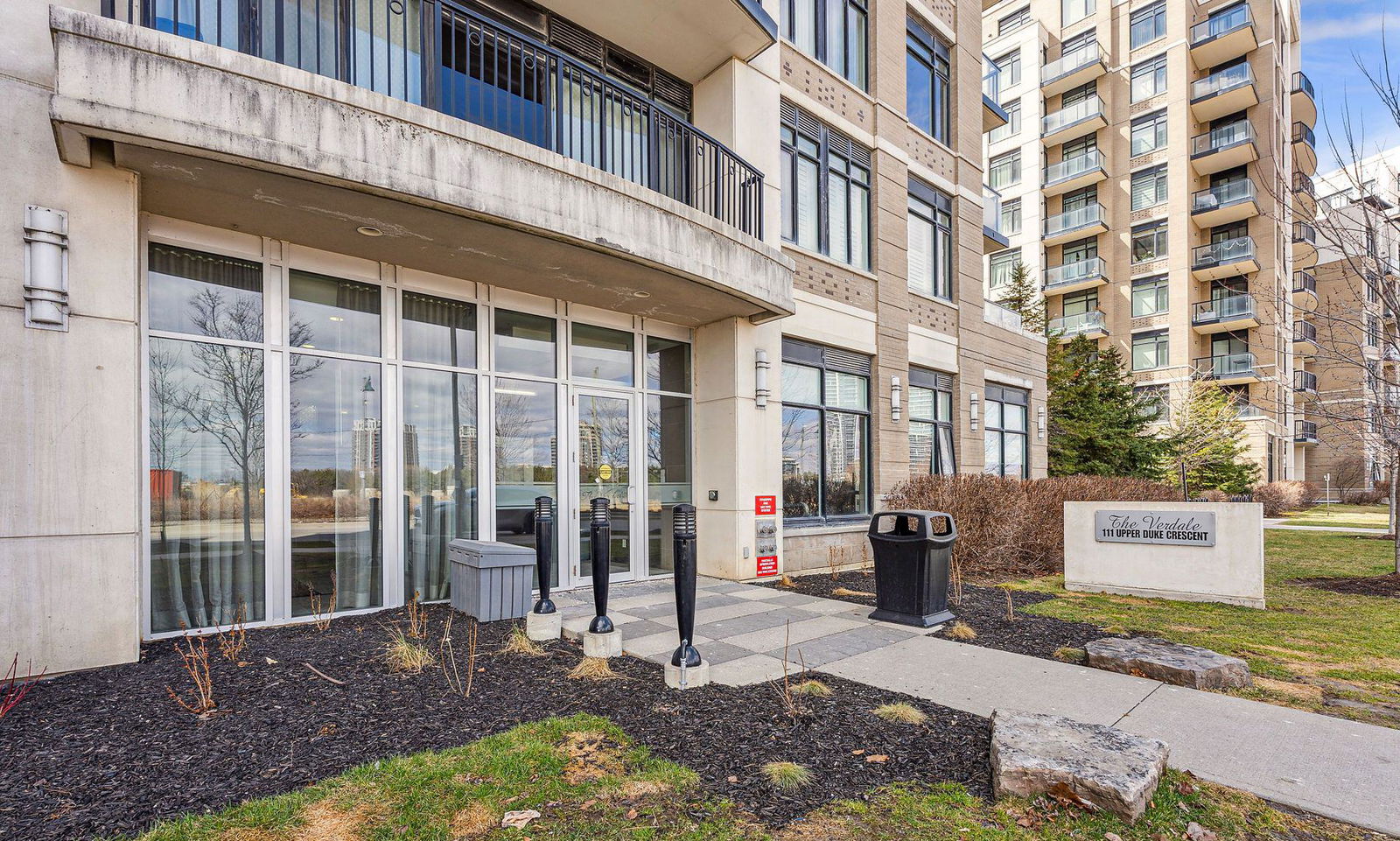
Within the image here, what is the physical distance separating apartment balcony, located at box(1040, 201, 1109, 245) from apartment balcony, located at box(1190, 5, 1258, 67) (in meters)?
8.07

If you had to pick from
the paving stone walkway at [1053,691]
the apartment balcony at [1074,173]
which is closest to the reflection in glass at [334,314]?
the paving stone walkway at [1053,691]

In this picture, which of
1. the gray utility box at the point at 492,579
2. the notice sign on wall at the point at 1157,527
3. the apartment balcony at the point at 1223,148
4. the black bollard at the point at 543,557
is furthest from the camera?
the apartment balcony at the point at 1223,148

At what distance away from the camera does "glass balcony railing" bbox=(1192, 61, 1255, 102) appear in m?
31.9

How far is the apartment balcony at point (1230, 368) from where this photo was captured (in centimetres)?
3253

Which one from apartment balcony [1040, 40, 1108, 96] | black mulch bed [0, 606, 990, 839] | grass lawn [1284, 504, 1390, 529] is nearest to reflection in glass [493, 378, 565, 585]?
black mulch bed [0, 606, 990, 839]

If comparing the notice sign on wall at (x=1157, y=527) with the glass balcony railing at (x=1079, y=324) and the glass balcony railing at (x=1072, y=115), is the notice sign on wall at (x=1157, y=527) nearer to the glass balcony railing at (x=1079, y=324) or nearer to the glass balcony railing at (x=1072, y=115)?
the glass balcony railing at (x=1079, y=324)

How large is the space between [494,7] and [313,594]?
7295 millimetres

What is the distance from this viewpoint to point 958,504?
11375mm

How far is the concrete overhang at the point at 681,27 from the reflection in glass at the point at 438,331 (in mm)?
4206

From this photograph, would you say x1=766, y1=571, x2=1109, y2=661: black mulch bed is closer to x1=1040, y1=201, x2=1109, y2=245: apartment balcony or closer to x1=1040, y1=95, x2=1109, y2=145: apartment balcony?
x1=1040, y1=201, x2=1109, y2=245: apartment balcony

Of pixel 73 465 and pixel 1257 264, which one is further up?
pixel 1257 264

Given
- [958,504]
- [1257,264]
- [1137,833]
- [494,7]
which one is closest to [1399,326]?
[958,504]

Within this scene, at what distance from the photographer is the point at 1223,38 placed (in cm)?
3222

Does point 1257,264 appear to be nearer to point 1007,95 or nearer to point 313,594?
point 1007,95
